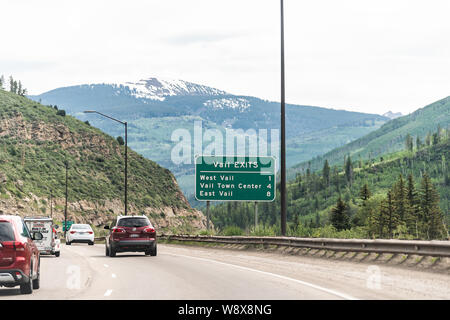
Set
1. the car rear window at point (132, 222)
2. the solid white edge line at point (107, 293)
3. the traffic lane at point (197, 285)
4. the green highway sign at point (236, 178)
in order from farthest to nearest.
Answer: the green highway sign at point (236, 178)
the car rear window at point (132, 222)
the solid white edge line at point (107, 293)
the traffic lane at point (197, 285)

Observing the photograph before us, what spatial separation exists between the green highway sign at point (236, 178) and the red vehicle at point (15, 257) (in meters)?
25.9

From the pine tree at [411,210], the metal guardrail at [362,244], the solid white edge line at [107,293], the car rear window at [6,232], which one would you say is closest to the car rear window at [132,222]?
the metal guardrail at [362,244]

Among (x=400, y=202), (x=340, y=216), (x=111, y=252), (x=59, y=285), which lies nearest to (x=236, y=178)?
(x=111, y=252)

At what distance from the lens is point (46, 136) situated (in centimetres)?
13075

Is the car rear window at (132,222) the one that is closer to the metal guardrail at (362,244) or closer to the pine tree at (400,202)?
the metal guardrail at (362,244)

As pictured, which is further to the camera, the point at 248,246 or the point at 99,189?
the point at 99,189

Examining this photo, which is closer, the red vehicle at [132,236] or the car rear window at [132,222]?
the red vehicle at [132,236]

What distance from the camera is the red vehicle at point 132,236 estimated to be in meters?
32.2

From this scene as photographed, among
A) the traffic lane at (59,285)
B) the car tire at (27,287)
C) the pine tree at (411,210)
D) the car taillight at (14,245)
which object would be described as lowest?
the traffic lane at (59,285)

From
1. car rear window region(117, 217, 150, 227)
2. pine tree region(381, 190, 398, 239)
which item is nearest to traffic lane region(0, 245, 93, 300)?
car rear window region(117, 217, 150, 227)

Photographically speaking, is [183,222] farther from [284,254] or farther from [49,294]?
[49,294]

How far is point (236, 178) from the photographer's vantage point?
41938mm
